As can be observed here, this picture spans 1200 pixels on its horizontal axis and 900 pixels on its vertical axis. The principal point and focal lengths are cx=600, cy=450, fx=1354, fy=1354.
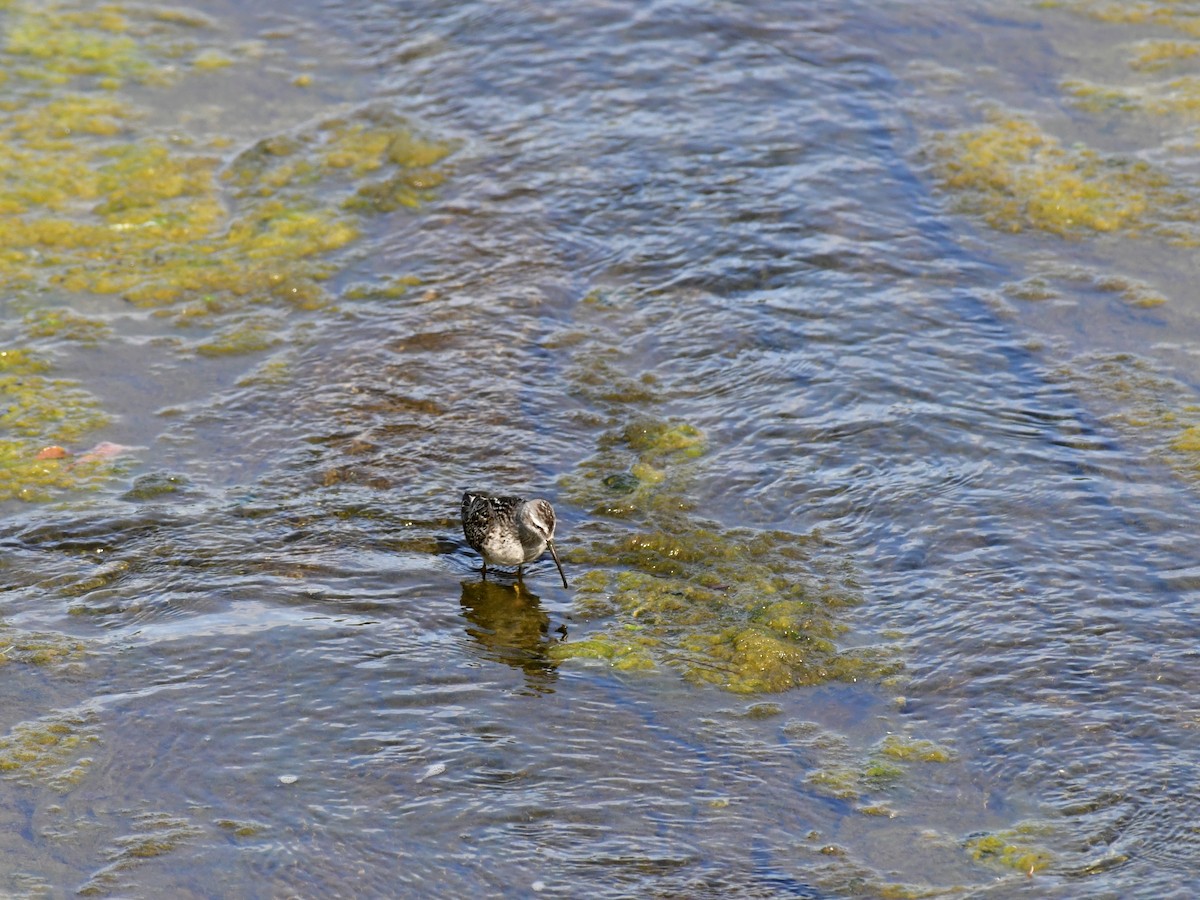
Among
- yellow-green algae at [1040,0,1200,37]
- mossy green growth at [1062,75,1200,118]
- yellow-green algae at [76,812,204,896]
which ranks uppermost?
yellow-green algae at [1040,0,1200,37]

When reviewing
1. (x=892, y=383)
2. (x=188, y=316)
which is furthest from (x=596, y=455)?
(x=188, y=316)

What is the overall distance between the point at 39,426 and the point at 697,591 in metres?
3.68

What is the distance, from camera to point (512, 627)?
19.8 ft

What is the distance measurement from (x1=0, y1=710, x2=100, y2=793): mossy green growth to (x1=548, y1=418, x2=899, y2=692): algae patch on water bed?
1909 mm

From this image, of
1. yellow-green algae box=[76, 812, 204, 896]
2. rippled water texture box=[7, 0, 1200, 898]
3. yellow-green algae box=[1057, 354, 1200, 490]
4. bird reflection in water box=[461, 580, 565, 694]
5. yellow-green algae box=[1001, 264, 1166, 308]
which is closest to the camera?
yellow-green algae box=[76, 812, 204, 896]

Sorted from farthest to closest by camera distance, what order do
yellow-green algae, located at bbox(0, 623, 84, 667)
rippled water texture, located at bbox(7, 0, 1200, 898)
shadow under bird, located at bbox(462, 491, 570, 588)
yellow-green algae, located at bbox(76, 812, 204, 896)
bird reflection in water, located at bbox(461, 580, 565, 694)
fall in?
shadow under bird, located at bbox(462, 491, 570, 588)
bird reflection in water, located at bbox(461, 580, 565, 694)
yellow-green algae, located at bbox(0, 623, 84, 667)
rippled water texture, located at bbox(7, 0, 1200, 898)
yellow-green algae, located at bbox(76, 812, 204, 896)

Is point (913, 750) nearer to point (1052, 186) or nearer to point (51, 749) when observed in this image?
point (51, 749)

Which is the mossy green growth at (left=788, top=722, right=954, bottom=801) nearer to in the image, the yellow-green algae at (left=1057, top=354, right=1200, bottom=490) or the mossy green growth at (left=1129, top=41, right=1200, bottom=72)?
the yellow-green algae at (left=1057, top=354, right=1200, bottom=490)

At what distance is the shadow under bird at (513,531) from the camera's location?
19.4ft

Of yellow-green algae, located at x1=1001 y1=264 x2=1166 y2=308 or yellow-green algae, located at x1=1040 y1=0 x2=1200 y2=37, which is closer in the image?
yellow-green algae, located at x1=1001 y1=264 x2=1166 y2=308

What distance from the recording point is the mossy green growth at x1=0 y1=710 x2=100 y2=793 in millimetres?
5027

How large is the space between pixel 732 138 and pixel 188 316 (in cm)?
404

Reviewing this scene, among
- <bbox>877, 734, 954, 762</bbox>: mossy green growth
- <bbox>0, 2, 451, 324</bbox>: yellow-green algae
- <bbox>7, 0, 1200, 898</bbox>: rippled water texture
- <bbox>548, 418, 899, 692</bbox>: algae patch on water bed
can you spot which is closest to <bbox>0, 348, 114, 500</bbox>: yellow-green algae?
<bbox>7, 0, 1200, 898</bbox>: rippled water texture

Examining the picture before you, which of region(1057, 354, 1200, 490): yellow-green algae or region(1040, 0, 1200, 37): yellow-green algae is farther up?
region(1040, 0, 1200, 37): yellow-green algae
